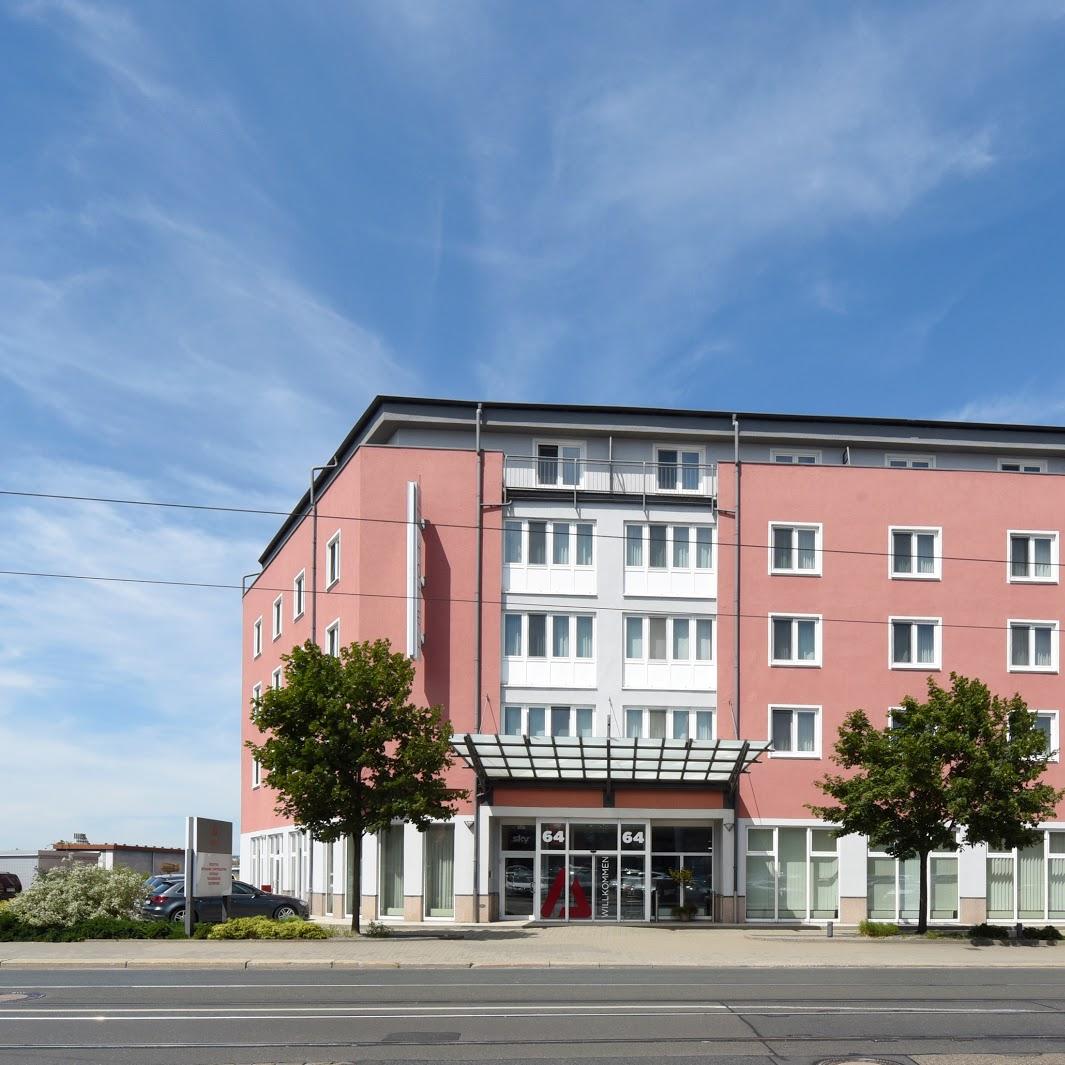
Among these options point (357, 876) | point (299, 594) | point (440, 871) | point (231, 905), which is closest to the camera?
point (357, 876)

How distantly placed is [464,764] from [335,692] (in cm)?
750

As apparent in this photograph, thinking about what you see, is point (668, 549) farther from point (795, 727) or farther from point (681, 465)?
point (795, 727)

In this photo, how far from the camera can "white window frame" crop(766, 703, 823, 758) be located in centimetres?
4041

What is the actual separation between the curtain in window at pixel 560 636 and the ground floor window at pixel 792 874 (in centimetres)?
732

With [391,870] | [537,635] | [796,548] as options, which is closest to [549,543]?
[537,635]

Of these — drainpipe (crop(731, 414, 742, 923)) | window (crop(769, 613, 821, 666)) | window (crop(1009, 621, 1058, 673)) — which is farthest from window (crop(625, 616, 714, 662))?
window (crop(1009, 621, 1058, 673))

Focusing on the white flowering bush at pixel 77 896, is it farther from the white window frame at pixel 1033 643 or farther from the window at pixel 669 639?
the white window frame at pixel 1033 643

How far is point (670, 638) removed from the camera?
40969mm

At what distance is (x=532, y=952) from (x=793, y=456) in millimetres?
22323

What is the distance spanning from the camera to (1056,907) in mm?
40531

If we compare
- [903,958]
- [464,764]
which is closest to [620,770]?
[464,764]

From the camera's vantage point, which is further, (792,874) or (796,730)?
(796,730)

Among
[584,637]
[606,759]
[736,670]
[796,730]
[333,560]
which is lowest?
[606,759]

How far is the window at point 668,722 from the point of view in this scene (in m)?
40.2
